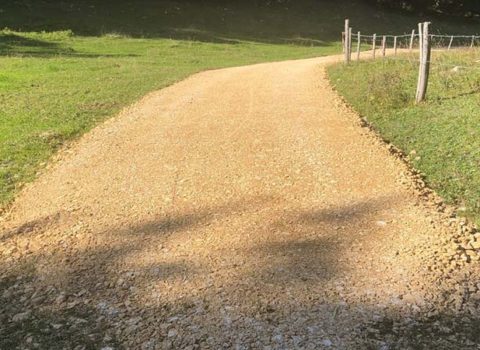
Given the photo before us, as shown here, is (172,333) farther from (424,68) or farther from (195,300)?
(424,68)

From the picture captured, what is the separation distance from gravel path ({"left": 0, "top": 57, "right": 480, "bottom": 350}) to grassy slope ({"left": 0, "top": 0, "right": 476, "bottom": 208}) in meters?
1.54

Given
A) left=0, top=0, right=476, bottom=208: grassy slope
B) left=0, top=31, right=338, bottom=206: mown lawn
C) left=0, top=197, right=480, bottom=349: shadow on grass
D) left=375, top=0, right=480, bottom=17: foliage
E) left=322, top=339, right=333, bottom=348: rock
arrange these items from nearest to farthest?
left=322, top=339, right=333, bottom=348: rock < left=0, top=197, right=480, bottom=349: shadow on grass < left=0, top=31, right=338, bottom=206: mown lawn < left=0, top=0, right=476, bottom=208: grassy slope < left=375, top=0, right=480, bottom=17: foliage

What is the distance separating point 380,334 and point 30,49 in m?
22.6

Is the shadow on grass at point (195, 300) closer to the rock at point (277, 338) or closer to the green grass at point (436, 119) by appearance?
the rock at point (277, 338)

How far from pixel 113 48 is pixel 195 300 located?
22.5 meters

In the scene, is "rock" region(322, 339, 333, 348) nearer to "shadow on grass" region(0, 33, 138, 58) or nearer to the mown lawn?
the mown lawn

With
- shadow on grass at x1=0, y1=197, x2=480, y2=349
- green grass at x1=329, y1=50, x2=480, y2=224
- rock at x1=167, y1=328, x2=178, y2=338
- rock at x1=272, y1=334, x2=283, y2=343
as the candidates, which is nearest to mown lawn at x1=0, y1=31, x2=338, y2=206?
shadow on grass at x1=0, y1=197, x2=480, y2=349

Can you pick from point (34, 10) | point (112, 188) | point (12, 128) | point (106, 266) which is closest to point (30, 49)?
point (34, 10)

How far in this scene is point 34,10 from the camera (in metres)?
32.7

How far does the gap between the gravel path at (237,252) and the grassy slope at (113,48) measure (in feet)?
5.05

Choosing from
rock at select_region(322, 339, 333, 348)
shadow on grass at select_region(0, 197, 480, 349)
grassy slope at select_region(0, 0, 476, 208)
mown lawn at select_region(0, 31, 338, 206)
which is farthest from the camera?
grassy slope at select_region(0, 0, 476, 208)

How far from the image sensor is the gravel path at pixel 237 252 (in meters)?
4.00

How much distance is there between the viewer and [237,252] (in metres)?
5.06

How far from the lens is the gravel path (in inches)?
157
